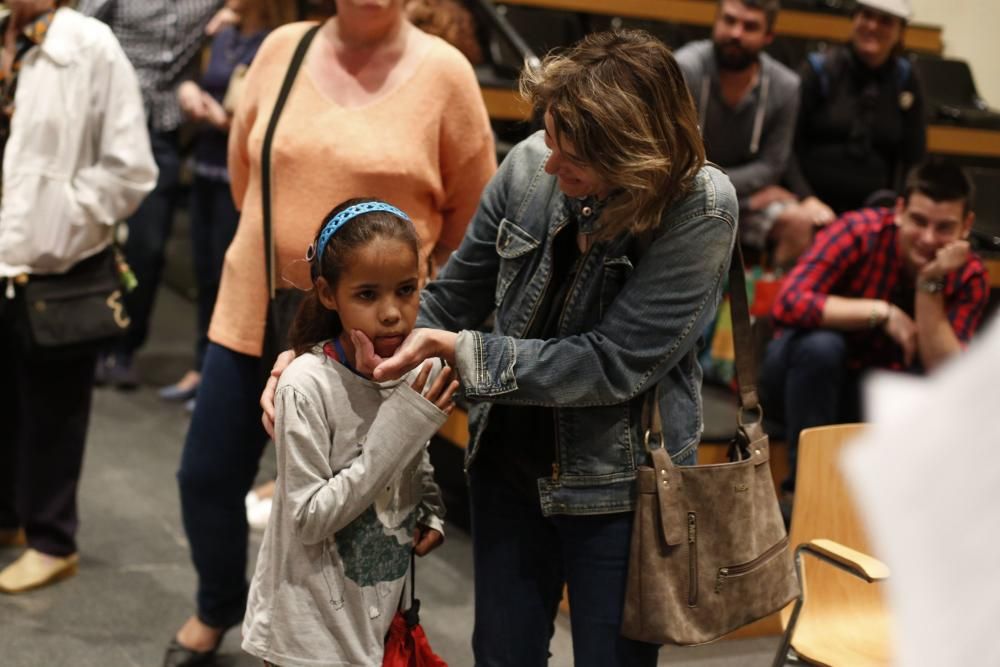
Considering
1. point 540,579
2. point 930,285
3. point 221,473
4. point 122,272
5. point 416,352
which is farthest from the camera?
point 930,285

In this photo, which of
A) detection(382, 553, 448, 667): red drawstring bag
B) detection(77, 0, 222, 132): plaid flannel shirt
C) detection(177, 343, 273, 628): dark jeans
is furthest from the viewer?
detection(77, 0, 222, 132): plaid flannel shirt

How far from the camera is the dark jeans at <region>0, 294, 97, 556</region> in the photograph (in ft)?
11.5

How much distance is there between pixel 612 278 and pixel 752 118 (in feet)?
10.3

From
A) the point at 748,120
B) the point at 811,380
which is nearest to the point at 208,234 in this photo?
the point at 748,120

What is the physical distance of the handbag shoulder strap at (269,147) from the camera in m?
2.55

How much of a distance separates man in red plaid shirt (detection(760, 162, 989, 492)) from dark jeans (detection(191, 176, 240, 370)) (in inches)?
87.3

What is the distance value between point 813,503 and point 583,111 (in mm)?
1450

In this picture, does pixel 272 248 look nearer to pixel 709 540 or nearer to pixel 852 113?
pixel 709 540

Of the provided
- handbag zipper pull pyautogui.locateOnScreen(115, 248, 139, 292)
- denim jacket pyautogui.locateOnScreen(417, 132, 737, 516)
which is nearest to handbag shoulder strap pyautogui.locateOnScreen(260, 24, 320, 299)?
denim jacket pyautogui.locateOnScreen(417, 132, 737, 516)

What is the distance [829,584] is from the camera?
297cm

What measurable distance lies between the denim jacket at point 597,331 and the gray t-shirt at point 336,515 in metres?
0.15

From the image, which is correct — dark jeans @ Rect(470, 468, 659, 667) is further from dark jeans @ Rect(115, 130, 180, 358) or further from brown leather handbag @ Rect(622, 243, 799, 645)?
dark jeans @ Rect(115, 130, 180, 358)

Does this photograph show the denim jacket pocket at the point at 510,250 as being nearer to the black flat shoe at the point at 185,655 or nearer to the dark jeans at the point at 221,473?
the dark jeans at the point at 221,473

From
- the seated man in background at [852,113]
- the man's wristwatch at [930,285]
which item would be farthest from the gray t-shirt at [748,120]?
the man's wristwatch at [930,285]
